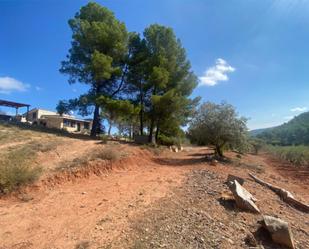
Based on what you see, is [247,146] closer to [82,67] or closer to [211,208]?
[211,208]

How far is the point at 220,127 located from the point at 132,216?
8.81 m

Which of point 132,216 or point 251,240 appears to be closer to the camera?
point 251,240

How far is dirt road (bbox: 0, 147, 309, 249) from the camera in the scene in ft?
12.5

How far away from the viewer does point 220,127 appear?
12242 millimetres

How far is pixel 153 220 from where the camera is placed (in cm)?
441

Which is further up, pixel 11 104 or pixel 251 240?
pixel 11 104

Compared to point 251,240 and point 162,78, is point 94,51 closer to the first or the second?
point 162,78

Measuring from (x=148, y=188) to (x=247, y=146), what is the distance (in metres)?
7.99

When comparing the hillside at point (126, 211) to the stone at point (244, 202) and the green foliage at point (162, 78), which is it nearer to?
the stone at point (244, 202)

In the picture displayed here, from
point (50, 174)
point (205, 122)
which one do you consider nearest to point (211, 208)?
point (50, 174)

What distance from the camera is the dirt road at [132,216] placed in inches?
150

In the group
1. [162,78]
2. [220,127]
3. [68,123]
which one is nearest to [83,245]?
[220,127]

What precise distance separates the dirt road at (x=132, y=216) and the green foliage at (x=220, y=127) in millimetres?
5190

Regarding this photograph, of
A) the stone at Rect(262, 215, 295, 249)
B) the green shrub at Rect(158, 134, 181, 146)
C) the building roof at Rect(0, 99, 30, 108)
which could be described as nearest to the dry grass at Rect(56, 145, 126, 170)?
the stone at Rect(262, 215, 295, 249)
